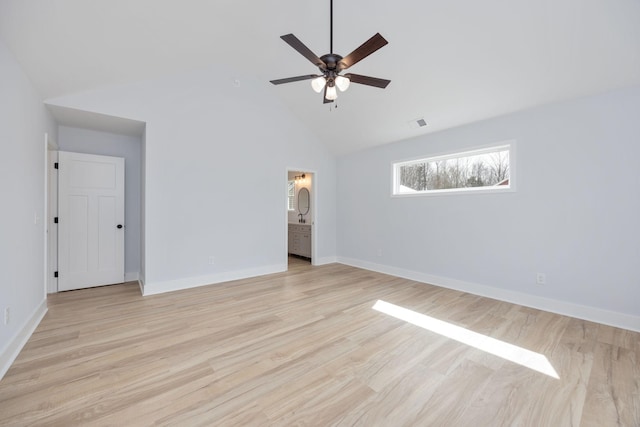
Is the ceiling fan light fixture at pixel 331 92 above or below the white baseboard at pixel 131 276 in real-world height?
above

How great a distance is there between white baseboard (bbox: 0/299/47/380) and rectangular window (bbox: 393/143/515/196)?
5.15 meters

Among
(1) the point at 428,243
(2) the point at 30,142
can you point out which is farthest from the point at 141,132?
(1) the point at 428,243

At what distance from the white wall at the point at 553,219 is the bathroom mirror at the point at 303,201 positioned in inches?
109

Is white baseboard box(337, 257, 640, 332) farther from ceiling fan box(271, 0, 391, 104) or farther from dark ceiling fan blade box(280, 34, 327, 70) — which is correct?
dark ceiling fan blade box(280, 34, 327, 70)

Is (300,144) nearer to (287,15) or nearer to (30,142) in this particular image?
(287,15)

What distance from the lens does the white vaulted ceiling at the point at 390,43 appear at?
230cm

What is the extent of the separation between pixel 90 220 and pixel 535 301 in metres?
6.50

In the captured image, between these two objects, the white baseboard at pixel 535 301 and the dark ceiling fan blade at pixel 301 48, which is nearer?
the dark ceiling fan blade at pixel 301 48

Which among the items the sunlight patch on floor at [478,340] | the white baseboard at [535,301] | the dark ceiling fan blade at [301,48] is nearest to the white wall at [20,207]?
the dark ceiling fan blade at [301,48]

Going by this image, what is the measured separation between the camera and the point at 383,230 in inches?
208

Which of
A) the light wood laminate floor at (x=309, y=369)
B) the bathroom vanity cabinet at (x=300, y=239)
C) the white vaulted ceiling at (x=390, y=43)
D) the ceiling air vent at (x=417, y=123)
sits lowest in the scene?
the light wood laminate floor at (x=309, y=369)

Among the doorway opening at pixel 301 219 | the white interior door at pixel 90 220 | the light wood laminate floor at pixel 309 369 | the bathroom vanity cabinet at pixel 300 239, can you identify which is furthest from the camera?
the bathroom vanity cabinet at pixel 300 239

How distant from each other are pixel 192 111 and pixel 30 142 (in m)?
1.97

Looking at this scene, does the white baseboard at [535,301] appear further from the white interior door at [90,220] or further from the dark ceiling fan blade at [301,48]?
the white interior door at [90,220]
